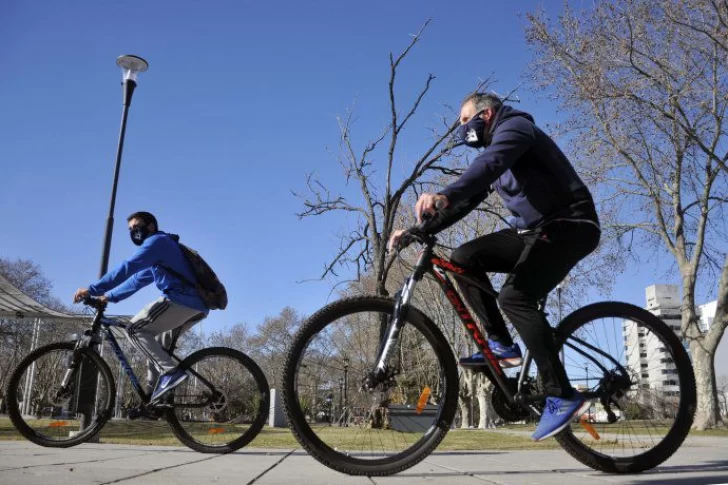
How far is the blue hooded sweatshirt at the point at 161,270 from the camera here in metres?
5.09

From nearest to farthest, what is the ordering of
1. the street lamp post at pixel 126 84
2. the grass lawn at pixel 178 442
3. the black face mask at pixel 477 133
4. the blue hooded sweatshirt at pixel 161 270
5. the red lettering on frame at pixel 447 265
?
the red lettering on frame at pixel 447 265 < the black face mask at pixel 477 133 < the blue hooded sweatshirt at pixel 161 270 < the grass lawn at pixel 178 442 < the street lamp post at pixel 126 84

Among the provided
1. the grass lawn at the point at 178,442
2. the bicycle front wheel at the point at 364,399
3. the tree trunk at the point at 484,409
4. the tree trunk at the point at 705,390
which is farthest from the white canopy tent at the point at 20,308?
the tree trunk at the point at 484,409

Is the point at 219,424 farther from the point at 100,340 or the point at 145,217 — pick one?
the point at 145,217

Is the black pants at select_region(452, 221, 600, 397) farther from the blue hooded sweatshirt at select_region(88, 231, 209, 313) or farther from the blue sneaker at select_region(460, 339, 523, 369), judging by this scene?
the blue hooded sweatshirt at select_region(88, 231, 209, 313)

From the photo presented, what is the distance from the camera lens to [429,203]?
9.17 ft

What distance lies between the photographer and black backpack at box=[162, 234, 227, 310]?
5266 mm

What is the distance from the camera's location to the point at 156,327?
17.1 ft

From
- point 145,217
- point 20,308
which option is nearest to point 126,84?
point 145,217

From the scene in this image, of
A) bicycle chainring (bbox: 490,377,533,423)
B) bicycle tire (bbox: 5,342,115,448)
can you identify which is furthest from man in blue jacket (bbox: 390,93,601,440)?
bicycle tire (bbox: 5,342,115,448)

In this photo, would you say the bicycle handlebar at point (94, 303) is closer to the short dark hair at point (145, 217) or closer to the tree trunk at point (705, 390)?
the short dark hair at point (145, 217)

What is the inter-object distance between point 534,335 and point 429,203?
0.92m

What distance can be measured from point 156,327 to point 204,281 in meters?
0.59

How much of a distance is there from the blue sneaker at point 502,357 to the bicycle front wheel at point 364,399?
4.1 inches

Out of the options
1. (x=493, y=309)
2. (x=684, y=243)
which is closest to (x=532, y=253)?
(x=493, y=309)
